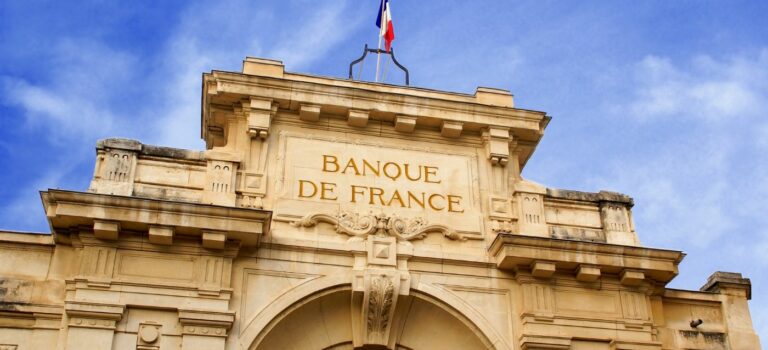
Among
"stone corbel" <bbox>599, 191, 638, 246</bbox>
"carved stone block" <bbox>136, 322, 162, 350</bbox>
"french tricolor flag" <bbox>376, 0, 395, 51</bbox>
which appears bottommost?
"carved stone block" <bbox>136, 322, 162, 350</bbox>

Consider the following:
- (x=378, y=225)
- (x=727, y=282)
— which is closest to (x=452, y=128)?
(x=378, y=225)

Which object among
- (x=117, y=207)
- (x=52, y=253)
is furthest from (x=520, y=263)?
(x=52, y=253)

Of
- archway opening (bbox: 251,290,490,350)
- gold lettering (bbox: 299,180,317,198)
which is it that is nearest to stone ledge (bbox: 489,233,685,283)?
archway opening (bbox: 251,290,490,350)

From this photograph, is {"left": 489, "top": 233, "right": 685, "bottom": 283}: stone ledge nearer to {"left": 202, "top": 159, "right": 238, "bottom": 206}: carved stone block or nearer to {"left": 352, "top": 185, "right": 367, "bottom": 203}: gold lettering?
{"left": 352, "top": 185, "right": 367, "bottom": 203}: gold lettering

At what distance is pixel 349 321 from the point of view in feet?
52.0

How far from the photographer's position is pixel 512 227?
16672mm

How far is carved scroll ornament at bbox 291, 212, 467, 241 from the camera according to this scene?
1593 centimetres

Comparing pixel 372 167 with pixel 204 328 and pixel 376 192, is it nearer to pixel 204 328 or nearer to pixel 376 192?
pixel 376 192

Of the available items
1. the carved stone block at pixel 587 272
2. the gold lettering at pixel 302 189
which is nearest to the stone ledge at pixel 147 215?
the gold lettering at pixel 302 189

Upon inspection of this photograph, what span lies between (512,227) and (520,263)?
Result: 0.96m

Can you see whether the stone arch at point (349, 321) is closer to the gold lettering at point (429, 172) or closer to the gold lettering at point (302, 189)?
the gold lettering at point (302, 189)

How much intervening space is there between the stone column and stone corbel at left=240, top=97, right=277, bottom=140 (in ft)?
13.5

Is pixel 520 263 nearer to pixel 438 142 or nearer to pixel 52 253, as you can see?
pixel 438 142

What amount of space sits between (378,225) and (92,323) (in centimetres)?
490
